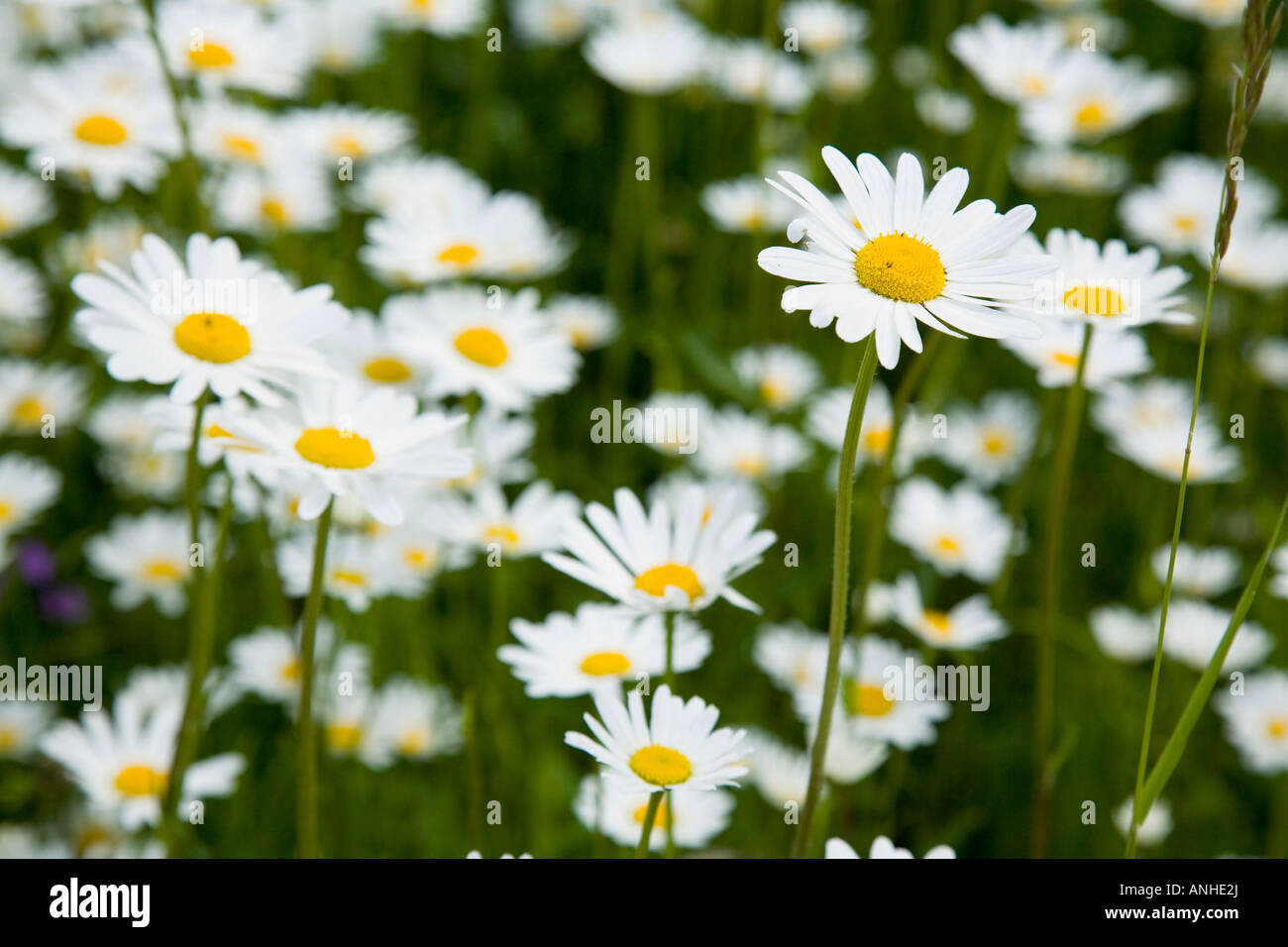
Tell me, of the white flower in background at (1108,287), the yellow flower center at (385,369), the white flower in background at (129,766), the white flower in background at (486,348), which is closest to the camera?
the white flower in background at (1108,287)

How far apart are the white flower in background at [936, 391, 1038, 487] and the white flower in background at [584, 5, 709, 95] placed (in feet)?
3.63

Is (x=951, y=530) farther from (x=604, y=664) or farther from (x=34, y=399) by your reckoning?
(x=34, y=399)

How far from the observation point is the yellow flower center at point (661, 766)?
1122 mm

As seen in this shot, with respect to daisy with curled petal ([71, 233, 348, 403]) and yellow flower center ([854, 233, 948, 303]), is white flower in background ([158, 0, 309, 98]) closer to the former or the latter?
daisy with curled petal ([71, 233, 348, 403])

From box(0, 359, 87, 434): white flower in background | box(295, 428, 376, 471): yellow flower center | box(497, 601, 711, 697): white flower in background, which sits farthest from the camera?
box(0, 359, 87, 434): white flower in background

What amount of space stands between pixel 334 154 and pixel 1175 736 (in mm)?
2128

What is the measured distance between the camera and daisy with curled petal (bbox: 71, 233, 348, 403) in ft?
3.96

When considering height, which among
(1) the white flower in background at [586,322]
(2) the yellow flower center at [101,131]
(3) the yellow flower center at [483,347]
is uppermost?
(2) the yellow flower center at [101,131]

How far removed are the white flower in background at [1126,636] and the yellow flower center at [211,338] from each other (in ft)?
5.73

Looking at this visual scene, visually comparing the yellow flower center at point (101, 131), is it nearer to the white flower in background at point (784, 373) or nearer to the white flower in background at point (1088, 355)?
the white flower in background at point (784, 373)

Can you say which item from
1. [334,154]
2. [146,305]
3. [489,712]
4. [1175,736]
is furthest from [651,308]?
[1175,736]

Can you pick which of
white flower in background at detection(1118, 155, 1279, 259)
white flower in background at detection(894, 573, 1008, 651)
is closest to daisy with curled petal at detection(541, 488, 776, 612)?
white flower in background at detection(894, 573, 1008, 651)

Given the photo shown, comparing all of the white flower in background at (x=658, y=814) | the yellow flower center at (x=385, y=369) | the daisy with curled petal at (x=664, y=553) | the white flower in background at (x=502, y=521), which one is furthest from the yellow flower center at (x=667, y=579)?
the yellow flower center at (x=385, y=369)
